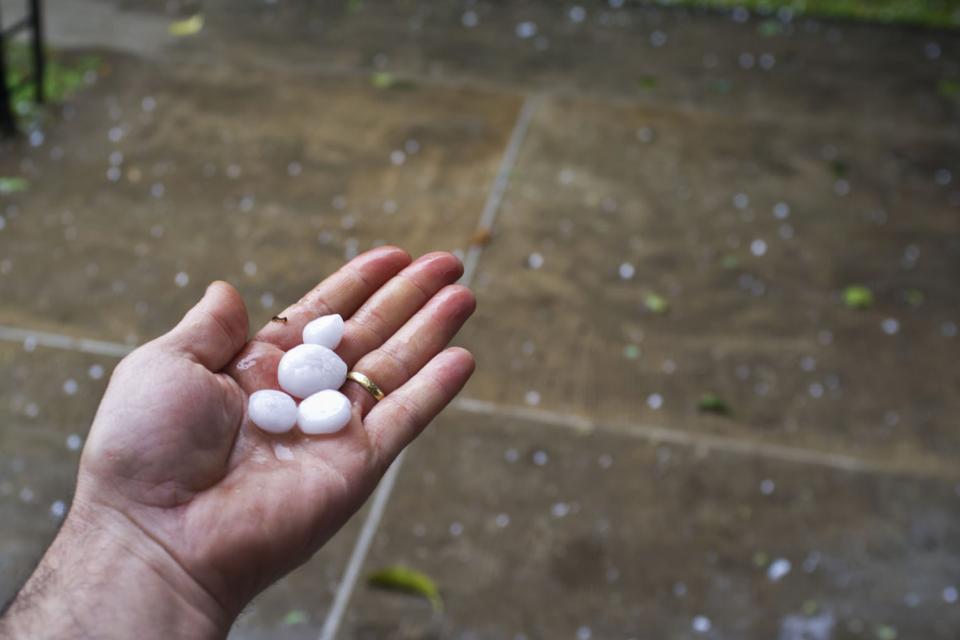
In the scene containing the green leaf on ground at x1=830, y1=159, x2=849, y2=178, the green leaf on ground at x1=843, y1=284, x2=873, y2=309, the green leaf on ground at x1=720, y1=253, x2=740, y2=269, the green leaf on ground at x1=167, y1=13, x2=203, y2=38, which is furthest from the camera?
the green leaf on ground at x1=167, y1=13, x2=203, y2=38

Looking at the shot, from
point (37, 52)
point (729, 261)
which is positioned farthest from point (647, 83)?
point (37, 52)

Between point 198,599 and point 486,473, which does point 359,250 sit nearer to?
point 486,473

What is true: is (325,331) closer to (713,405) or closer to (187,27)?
(713,405)

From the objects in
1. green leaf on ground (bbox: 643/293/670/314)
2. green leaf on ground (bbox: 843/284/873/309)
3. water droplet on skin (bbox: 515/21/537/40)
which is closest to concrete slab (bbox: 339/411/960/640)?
green leaf on ground (bbox: 643/293/670/314)

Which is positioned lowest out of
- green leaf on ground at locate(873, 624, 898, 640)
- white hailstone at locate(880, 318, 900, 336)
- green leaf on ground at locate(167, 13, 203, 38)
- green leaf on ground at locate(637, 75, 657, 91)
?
green leaf on ground at locate(167, 13, 203, 38)

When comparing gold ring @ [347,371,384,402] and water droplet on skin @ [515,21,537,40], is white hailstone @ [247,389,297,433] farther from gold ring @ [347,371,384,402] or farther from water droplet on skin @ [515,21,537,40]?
water droplet on skin @ [515,21,537,40]

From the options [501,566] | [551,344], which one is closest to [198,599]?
[501,566]

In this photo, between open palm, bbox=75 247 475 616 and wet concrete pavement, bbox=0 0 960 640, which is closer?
open palm, bbox=75 247 475 616
